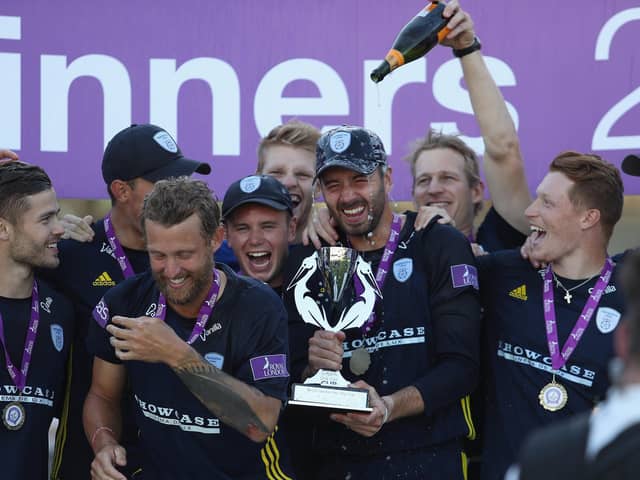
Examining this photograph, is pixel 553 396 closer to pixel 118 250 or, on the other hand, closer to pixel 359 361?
pixel 359 361

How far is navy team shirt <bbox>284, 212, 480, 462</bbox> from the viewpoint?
3.88m

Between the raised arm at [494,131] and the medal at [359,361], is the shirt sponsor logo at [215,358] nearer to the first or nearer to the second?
the medal at [359,361]

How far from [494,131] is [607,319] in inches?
39.7

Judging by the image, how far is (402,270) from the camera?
3.98 meters

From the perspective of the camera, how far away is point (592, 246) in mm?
4066

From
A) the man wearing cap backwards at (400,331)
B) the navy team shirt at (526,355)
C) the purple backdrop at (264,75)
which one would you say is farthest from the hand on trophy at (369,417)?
the purple backdrop at (264,75)

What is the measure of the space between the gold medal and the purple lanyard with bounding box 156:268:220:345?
1293 mm

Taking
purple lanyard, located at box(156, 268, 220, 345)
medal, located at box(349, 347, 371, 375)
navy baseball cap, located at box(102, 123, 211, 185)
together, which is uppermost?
navy baseball cap, located at box(102, 123, 211, 185)

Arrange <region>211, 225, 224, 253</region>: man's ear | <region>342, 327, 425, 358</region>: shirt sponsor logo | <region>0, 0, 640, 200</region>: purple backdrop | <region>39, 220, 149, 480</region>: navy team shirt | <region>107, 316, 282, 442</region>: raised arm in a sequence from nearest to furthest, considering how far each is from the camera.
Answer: <region>107, 316, 282, 442</region>: raised arm
<region>211, 225, 224, 253</region>: man's ear
<region>342, 327, 425, 358</region>: shirt sponsor logo
<region>39, 220, 149, 480</region>: navy team shirt
<region>0, 0, 640, 200</region>: purple backdrop

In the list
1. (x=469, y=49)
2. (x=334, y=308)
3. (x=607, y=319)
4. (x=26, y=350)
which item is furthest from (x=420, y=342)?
(x=26, y=350)

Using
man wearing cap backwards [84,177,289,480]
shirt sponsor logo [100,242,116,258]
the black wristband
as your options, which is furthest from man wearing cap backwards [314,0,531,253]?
shirt sponsor logo [100,242,116,258]

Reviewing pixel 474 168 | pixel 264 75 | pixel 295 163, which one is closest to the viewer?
pixel 295 163

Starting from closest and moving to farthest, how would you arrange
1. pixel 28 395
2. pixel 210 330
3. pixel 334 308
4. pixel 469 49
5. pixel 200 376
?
1. pixel 200 376
2. pixel 210 330
3. pixel 334 308
4. pixel 28 395
5. pixel 469 49

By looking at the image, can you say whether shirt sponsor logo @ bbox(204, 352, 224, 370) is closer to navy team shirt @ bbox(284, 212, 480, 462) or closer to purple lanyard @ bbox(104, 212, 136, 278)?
navy team shirt @ bbox(284, 212, 480, 462)
